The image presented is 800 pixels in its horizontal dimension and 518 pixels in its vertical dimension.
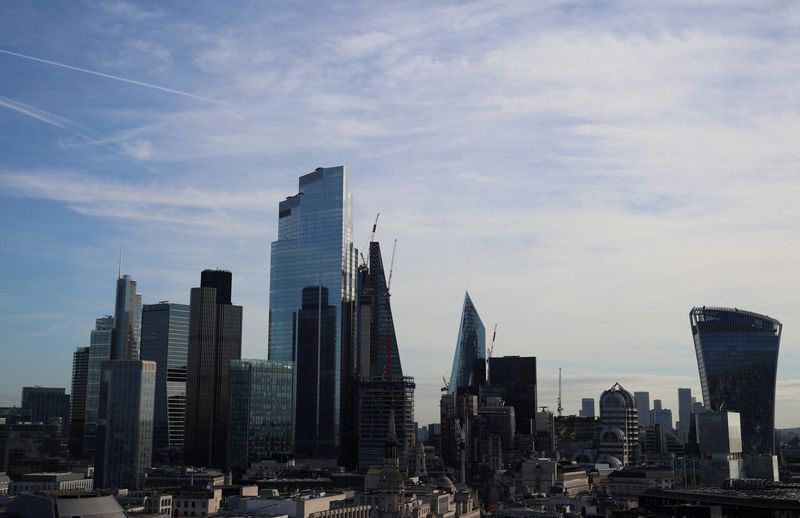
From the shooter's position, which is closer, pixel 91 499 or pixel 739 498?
pixel 91 499

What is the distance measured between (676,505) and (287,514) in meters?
79.0

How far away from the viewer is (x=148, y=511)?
198 meters

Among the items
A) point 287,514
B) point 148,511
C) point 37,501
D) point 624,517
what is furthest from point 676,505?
point 37,501

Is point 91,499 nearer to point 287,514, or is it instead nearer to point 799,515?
point 287,514

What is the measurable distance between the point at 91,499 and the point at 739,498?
122 m

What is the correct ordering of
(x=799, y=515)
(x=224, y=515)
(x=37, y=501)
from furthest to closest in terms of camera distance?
(x=224, y=515)
(x=799, y=515)
(x=37, y=501)

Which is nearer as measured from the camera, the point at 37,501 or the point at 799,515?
the point at 37,501

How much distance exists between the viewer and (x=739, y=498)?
187 meters

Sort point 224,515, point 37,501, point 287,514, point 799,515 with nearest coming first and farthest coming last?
point 37,501 < point 799,515 < point 224,515 < point 287,514

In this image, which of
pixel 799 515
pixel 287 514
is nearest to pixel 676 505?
pixel 799 515

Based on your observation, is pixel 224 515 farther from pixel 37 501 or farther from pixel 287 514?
pixel 37 501

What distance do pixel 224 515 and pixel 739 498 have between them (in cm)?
9987

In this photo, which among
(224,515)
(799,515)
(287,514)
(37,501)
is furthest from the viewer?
(287,514)

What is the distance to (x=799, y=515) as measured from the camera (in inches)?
6752
